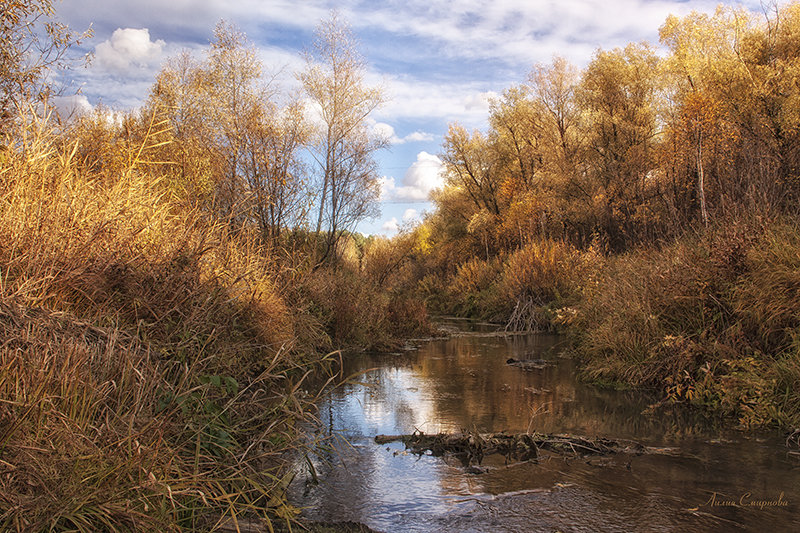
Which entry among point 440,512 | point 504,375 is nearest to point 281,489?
point 440,512

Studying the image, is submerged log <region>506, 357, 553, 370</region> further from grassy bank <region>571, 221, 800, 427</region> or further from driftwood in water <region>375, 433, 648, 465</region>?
driftwood in water <region>375, 433, 648, 465</region>

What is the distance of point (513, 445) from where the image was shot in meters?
5.77

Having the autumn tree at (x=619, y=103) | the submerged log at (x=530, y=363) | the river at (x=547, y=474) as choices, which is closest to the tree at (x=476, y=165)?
the autumn tree at (x=619, y=103)

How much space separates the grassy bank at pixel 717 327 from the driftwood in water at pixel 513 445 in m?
2.12

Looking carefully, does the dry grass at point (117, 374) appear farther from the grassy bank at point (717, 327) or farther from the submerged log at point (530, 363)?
the submerged log at point (530, 363)

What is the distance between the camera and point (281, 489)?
4.21m

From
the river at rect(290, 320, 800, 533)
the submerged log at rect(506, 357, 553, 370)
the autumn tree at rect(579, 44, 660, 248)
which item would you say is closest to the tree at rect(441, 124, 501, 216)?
the autumn tree at rect(579, 44, 660, 248)

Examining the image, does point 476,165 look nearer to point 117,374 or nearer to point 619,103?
point 619,103

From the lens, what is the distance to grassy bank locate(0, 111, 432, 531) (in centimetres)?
294

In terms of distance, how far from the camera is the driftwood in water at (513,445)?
5668 mm

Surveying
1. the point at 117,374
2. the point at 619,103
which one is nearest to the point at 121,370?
the point at 117,374

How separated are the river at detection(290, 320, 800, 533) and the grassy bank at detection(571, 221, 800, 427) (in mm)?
443

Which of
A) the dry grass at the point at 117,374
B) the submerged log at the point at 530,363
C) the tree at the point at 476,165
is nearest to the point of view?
the dry grass at the point at 117,374

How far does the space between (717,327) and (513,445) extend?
4472 mm
